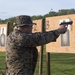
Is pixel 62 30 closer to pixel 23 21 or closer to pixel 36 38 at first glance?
pixel 36 38

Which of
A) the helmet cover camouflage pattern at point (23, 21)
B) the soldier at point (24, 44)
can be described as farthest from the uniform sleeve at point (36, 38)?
the helmet cover camouflage pattern at point (23, 21)

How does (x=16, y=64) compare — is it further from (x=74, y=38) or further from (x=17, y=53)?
(x=74, y=38)

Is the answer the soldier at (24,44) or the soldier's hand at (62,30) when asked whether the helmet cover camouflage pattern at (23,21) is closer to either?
the soldier at (24,44)

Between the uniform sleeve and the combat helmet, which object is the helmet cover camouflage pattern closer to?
the combat helmet

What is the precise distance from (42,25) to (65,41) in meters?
0.66

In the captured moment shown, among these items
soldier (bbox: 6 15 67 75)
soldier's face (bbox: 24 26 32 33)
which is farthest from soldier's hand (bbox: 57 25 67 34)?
soldier's face (bbox: 24 26 32 33)

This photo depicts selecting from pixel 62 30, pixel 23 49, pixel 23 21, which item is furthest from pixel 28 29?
pixel 62 30

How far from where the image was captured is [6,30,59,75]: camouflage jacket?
346 centimetres

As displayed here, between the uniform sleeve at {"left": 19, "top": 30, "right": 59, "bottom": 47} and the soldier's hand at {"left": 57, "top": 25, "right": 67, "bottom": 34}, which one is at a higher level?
the soldier's hand at {"left": 57, "top": 25, "right": 67, "bottom": 34}

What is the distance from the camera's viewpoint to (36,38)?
11.3 feet

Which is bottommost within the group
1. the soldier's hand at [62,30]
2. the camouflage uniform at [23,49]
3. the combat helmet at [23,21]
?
the camouflage uniform at [23,49]

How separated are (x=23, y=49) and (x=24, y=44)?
3.0 inches

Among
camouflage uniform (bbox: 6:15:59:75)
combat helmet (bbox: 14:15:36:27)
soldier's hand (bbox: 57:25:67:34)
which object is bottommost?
camouflage uniform (bbox: 6:15:59:75)

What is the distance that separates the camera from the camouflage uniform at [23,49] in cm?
346
